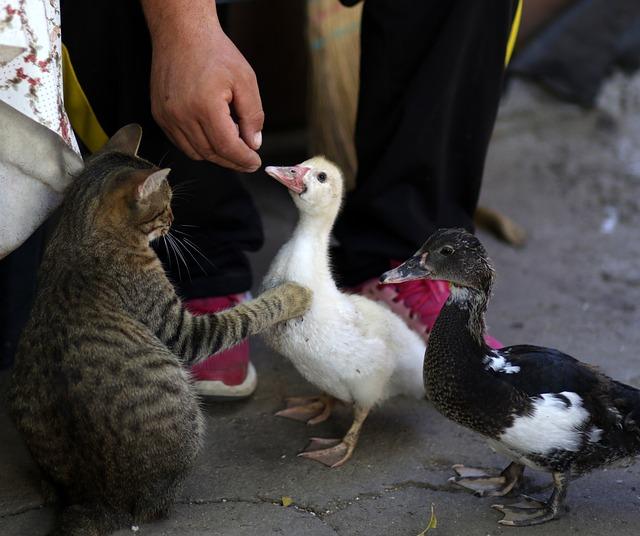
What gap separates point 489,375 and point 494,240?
1.86 metres

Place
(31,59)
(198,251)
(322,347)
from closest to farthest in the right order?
(31,59), (322,347), (198,251)

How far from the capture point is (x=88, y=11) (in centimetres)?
267

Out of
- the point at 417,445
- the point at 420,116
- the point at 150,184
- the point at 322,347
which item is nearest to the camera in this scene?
the point at 150,184

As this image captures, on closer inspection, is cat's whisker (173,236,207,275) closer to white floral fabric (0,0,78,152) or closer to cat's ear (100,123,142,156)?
cat's ear (100,123,142,156)

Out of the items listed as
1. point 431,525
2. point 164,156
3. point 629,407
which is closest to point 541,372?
point 629,407

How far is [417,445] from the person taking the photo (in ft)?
8.81

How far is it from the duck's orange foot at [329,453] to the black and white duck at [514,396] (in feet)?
0.99

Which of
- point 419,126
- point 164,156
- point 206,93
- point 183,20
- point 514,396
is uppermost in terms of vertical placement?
point 183,20

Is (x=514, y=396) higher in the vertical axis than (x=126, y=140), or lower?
lower

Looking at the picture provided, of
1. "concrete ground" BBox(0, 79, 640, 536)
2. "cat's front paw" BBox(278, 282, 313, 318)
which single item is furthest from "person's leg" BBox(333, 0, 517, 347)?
"cat's front paw" BBox(278, 282, 313, 318)

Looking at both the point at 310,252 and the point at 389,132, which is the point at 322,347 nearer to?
the point at 310,252

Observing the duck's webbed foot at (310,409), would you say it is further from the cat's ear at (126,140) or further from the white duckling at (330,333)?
the cat's ear at (126,140)

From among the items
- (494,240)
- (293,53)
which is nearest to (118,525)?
(494,240)

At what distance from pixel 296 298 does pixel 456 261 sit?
17.0 inches
